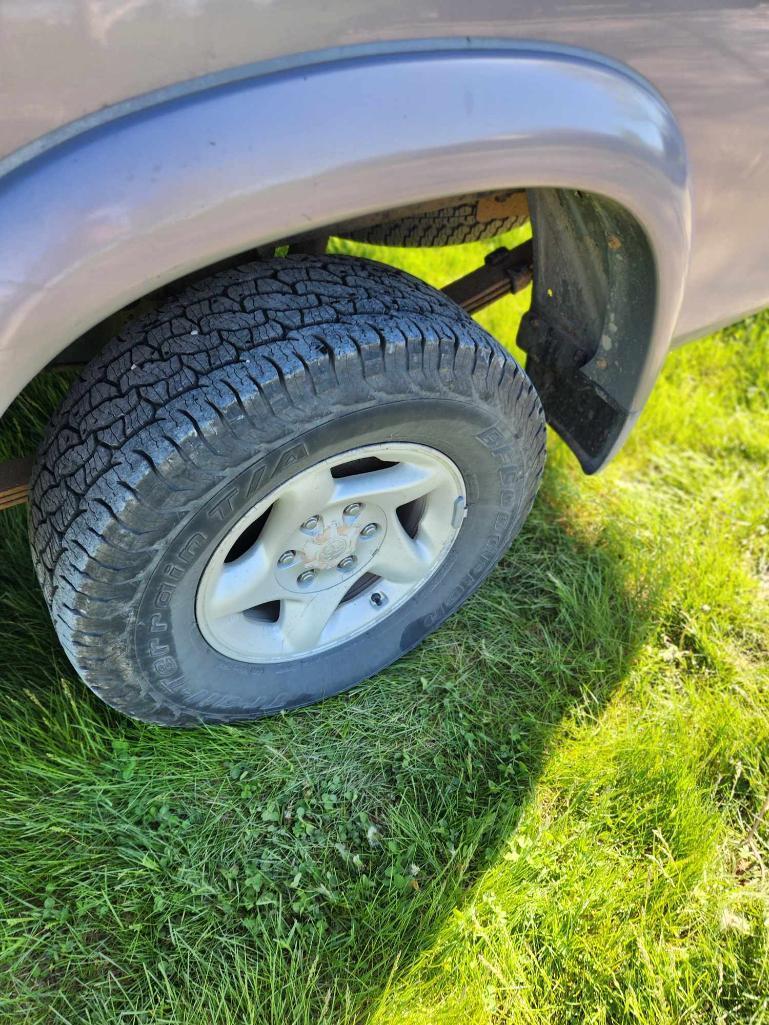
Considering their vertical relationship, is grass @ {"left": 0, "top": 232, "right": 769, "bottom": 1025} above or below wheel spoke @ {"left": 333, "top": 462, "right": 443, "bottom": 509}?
below

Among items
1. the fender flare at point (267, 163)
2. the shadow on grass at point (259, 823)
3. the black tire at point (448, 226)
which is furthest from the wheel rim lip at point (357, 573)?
the black tire at point (448, 226)

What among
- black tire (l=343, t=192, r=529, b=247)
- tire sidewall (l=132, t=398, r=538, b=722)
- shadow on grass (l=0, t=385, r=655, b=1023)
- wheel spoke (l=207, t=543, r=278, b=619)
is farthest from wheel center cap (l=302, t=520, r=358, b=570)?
black tire (l=343, t=192, r=529, b=247)

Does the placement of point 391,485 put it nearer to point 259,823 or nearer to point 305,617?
point 305,617

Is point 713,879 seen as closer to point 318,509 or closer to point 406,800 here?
point 406,800

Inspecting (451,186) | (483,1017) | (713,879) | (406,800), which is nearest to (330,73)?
(451,186)

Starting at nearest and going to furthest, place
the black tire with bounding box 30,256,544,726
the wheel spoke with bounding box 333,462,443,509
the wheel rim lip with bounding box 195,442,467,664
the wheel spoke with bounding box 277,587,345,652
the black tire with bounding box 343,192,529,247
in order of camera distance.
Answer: the black tire with bounding box 30,256,544,726
the wheel rim lip with bounding box 195,442,467,664
the wheel spoke with bounding box 333,462,443,509
the wheel spoke with bounding box 277,587,345,652
the black tire with bounding box 343,192,529,247

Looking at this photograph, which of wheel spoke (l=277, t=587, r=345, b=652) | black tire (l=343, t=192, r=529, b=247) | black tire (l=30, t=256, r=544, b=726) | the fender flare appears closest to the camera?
the fender flare

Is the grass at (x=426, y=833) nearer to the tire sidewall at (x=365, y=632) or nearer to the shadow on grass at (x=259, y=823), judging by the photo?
the shadow on grass at (x=259, y=823)

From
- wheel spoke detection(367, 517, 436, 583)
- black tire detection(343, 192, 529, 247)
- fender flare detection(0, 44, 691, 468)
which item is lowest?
wheel spoke detection(367, 517, 436, 583)

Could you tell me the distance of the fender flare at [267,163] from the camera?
1091mm

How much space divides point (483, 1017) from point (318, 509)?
105cm

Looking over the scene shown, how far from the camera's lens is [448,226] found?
92.7 inches

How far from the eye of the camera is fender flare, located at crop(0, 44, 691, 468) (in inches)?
42.9

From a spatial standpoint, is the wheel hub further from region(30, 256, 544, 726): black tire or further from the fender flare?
the fender flare
